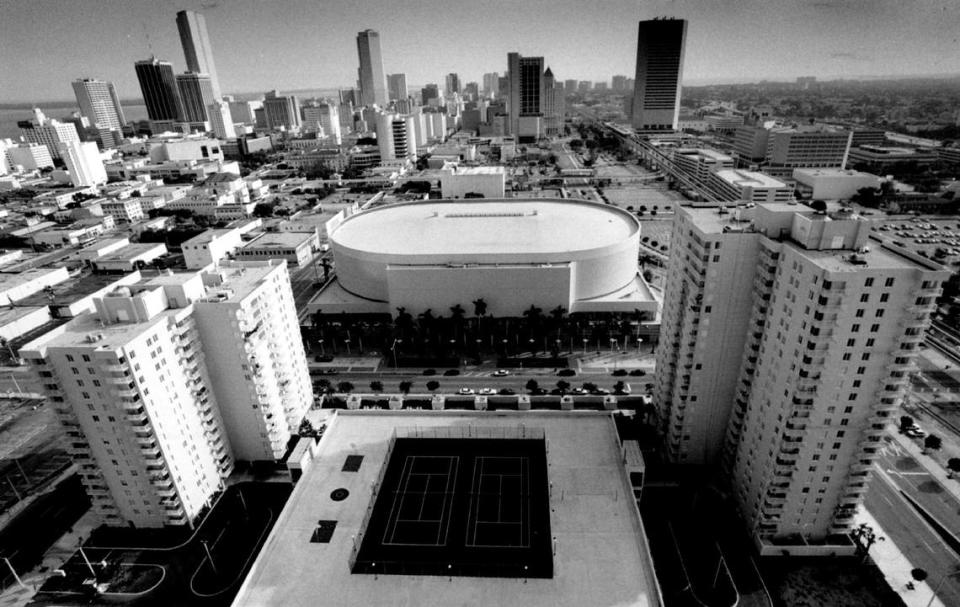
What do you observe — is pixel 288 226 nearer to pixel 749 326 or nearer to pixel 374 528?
pixel 374 528

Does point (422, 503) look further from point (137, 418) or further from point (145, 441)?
point (137, 418)

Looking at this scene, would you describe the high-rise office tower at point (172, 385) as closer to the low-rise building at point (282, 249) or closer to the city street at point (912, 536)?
the city street at point (912, 536)

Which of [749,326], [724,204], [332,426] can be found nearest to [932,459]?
[749,326]

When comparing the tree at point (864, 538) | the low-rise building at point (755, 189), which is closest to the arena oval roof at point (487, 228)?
the tree at point (864, 538)

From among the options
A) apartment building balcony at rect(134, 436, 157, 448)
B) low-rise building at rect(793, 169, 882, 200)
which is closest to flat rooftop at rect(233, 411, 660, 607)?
apartment building balcony at rect(134, 436, 157, 448)

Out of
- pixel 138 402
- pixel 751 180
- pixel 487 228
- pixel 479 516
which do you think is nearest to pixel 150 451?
pixel 138 402

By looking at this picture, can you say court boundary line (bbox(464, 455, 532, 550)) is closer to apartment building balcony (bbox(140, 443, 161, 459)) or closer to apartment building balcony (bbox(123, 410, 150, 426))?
apartment building balcony (bbox(140, 443, 161, 459))
